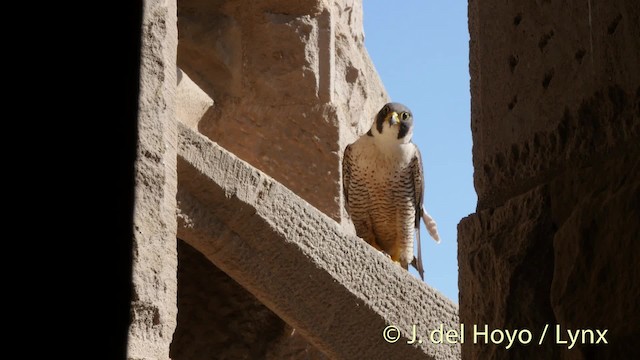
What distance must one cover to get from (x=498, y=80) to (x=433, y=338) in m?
1.97

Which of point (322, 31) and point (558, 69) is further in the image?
point (322, 31)

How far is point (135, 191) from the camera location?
5.15 feet

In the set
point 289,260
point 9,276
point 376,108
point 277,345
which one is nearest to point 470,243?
point 9,276

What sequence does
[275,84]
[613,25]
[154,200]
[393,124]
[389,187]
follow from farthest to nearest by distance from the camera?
1. [389,187]
2. [393,124]
3. [275,84]
4. [154,200]
5. [613,25]

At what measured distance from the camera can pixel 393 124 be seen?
5.80 m

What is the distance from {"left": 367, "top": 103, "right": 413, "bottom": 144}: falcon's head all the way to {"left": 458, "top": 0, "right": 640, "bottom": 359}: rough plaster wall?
13.6 feet

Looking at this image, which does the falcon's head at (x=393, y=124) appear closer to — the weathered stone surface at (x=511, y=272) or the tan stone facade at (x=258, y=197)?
the tan stone facade at (x=258, y=197)

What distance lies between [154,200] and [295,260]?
5.60 ft

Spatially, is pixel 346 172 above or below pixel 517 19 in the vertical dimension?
above

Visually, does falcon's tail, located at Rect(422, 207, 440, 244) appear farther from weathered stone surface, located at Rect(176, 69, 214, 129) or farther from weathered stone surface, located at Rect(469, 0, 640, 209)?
weathered stone surface, located at Rect(469, 0, 640, 209)

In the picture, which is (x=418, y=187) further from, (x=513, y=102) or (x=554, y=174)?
(x=554, y=174)

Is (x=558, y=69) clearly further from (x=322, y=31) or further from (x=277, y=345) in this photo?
(x=322, y=31)

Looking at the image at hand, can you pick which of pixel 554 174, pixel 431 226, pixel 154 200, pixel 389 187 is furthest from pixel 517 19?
pixel 431 226

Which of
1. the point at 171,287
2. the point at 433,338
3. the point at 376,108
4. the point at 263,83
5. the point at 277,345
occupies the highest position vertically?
the point at 376,108
